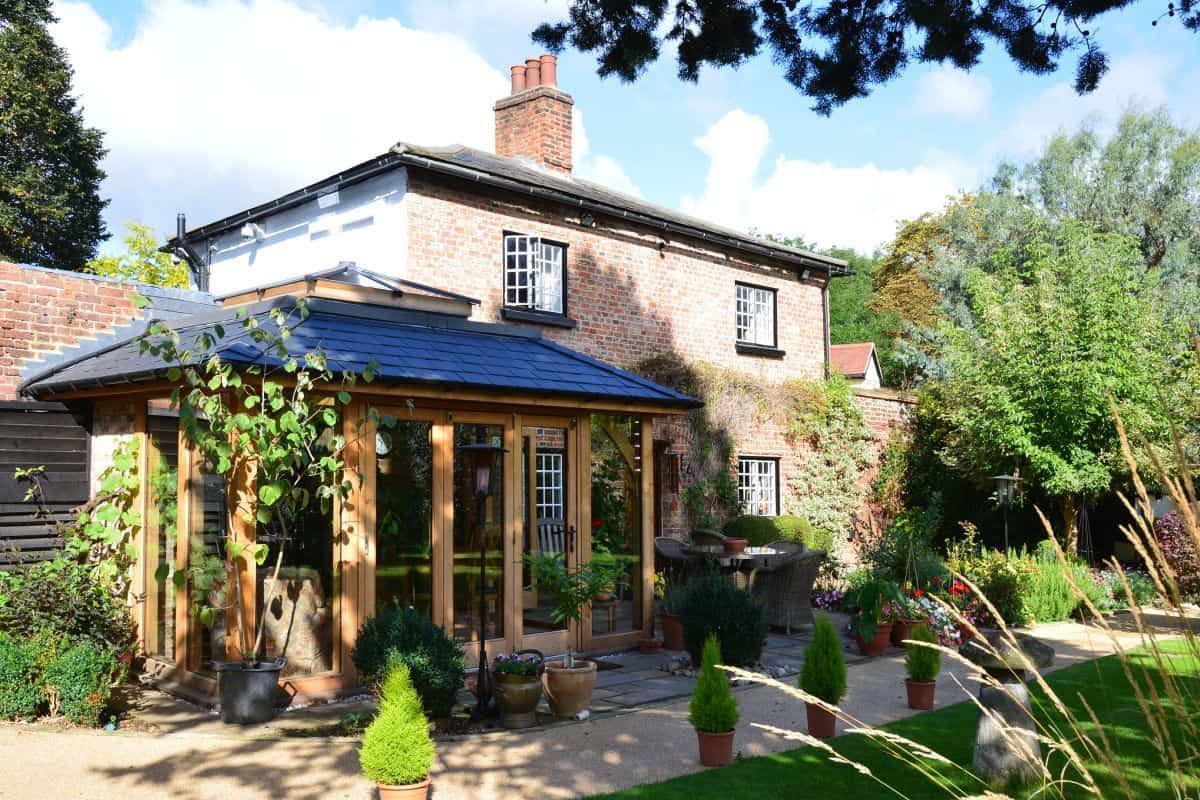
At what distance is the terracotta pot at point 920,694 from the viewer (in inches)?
332

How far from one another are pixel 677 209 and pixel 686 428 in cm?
645

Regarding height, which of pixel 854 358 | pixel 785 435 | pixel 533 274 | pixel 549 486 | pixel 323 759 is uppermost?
pixel 854 358

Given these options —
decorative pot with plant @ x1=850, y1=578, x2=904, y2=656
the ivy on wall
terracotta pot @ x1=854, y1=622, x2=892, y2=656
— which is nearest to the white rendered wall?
the ivy on wall

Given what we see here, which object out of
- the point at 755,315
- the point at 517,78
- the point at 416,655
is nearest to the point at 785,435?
the point at 755,315

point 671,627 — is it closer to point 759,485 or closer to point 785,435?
point 759,485

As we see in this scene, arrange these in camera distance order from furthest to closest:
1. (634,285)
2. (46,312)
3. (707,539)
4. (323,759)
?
(634,285) → (707,539) → (46,312) → (323,759)

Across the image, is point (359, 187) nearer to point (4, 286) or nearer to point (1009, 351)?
point (4, 286)

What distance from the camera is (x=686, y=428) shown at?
622 inches

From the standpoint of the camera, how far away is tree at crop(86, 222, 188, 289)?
26203 mm

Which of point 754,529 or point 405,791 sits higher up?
point 754,529

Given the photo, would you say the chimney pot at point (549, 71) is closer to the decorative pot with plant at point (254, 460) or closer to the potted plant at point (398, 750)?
the decorative pot with plant at point (254, 460)

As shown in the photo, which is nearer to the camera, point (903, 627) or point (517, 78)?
point (903, 627)

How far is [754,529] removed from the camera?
15320 millimetres

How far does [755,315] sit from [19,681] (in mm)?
13806
